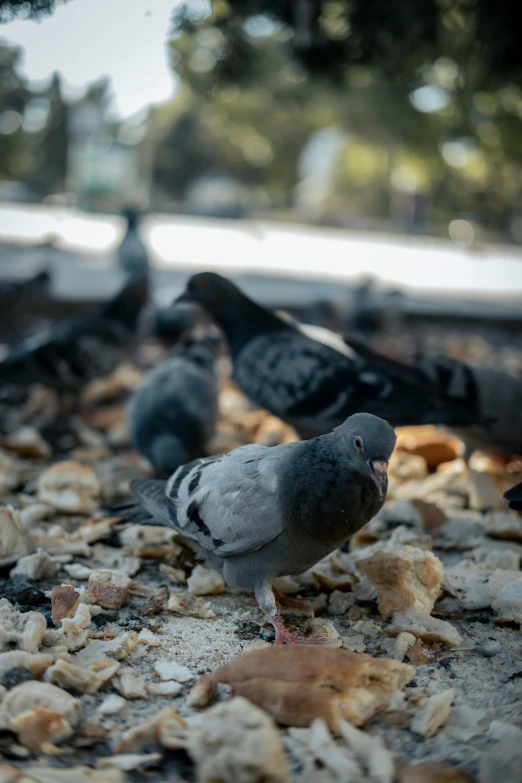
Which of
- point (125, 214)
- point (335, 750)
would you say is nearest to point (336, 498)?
point (335, 750)

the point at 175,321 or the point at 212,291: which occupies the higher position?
the point at 212,291

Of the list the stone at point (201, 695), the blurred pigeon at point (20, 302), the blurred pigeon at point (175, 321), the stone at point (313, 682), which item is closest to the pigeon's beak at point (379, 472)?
the stone at point (313, 682)

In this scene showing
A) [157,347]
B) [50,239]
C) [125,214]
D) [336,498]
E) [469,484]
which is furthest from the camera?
[50,239]

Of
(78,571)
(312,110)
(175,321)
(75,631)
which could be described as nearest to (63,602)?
(75,631)

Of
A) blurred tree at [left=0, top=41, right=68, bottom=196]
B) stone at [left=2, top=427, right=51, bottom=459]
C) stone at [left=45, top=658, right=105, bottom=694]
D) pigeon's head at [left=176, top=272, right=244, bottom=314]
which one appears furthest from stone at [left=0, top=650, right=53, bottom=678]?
pigeon's head at [left=176, top=272, right=244, bottom=314]

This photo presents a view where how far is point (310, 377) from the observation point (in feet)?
12.3

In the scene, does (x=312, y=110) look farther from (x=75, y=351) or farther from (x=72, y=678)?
(x=72, y=678)

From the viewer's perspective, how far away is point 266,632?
2.35m

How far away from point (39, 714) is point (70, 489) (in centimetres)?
172

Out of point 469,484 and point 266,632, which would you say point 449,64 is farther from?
point 266,632

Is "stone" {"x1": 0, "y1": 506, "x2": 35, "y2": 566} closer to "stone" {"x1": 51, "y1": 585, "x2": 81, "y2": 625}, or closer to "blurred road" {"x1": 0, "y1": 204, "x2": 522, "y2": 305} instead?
"stone" {"x1": 51, "y1": 585, "x2": 81, "y2": 625}

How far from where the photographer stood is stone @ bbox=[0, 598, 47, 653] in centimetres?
205

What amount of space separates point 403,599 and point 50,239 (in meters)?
9.43

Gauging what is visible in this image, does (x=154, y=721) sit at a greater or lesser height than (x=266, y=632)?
Answer: greater
